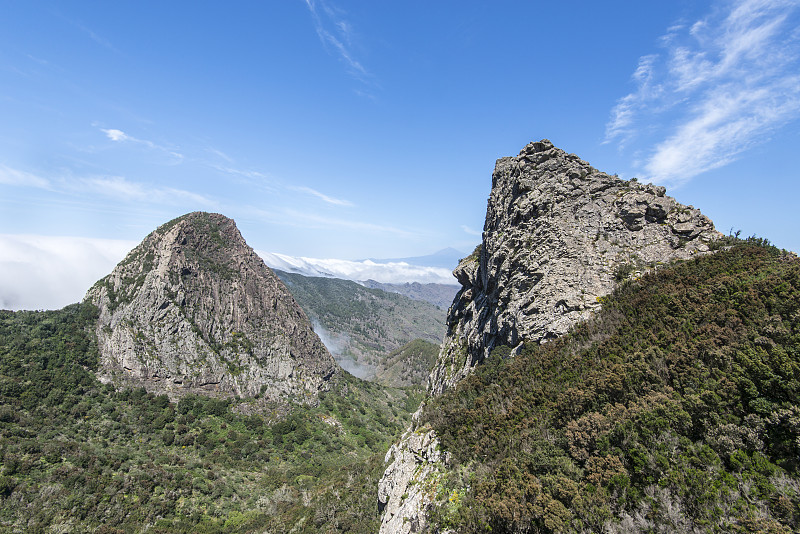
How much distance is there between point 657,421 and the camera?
1348 cm

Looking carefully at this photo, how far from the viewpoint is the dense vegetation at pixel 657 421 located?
34.8ft

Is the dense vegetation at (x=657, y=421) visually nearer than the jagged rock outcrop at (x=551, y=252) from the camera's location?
Yes

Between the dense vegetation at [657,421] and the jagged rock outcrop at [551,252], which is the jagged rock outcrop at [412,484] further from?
the dense vegetation at [657,421]

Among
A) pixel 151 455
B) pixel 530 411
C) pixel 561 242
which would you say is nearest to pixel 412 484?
pixel 530 411

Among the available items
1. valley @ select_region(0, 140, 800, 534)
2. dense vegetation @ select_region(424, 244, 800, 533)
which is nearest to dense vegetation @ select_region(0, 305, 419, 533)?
valley @ select_region(0, 140, 800, 534)

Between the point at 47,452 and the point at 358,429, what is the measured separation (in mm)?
73191

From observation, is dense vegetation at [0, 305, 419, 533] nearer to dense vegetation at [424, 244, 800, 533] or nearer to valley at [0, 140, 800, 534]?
valley at [0, 140, 800, 534]

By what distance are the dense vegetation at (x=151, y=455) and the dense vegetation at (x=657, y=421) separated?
17.6 metres

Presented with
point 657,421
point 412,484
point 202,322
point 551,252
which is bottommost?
point 202,322

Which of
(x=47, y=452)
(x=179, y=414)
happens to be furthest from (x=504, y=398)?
(x=179, y=414)

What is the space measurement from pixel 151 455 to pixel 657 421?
9313 cm

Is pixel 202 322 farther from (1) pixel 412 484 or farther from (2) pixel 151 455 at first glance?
(1) pixel 412 484

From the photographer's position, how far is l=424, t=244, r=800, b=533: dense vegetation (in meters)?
10.6

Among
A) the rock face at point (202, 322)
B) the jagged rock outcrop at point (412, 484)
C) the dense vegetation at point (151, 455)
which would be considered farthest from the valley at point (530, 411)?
the rock face at point (202, 322)
